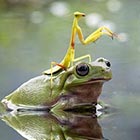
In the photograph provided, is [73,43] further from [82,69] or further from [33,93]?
[33,93]

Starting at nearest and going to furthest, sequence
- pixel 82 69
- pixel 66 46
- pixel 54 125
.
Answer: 1. pixel 54 125
2. pixel 82 69
3. pixel 66 46

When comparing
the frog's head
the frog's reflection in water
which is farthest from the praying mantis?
the frog's reflection in water

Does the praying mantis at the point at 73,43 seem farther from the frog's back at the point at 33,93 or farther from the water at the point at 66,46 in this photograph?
the water at the point at 66,46

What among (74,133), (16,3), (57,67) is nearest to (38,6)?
(16,3)

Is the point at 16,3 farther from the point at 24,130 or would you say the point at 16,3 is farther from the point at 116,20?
the point at 24,130

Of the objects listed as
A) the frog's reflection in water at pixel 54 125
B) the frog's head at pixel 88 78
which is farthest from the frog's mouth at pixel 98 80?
the frog's reflection in water at pixel 54 125

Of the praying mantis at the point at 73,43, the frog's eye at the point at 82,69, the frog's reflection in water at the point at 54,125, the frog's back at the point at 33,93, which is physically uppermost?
the praying mantis at the point at 73,43

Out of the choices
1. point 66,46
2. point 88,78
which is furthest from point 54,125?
point 66,46
